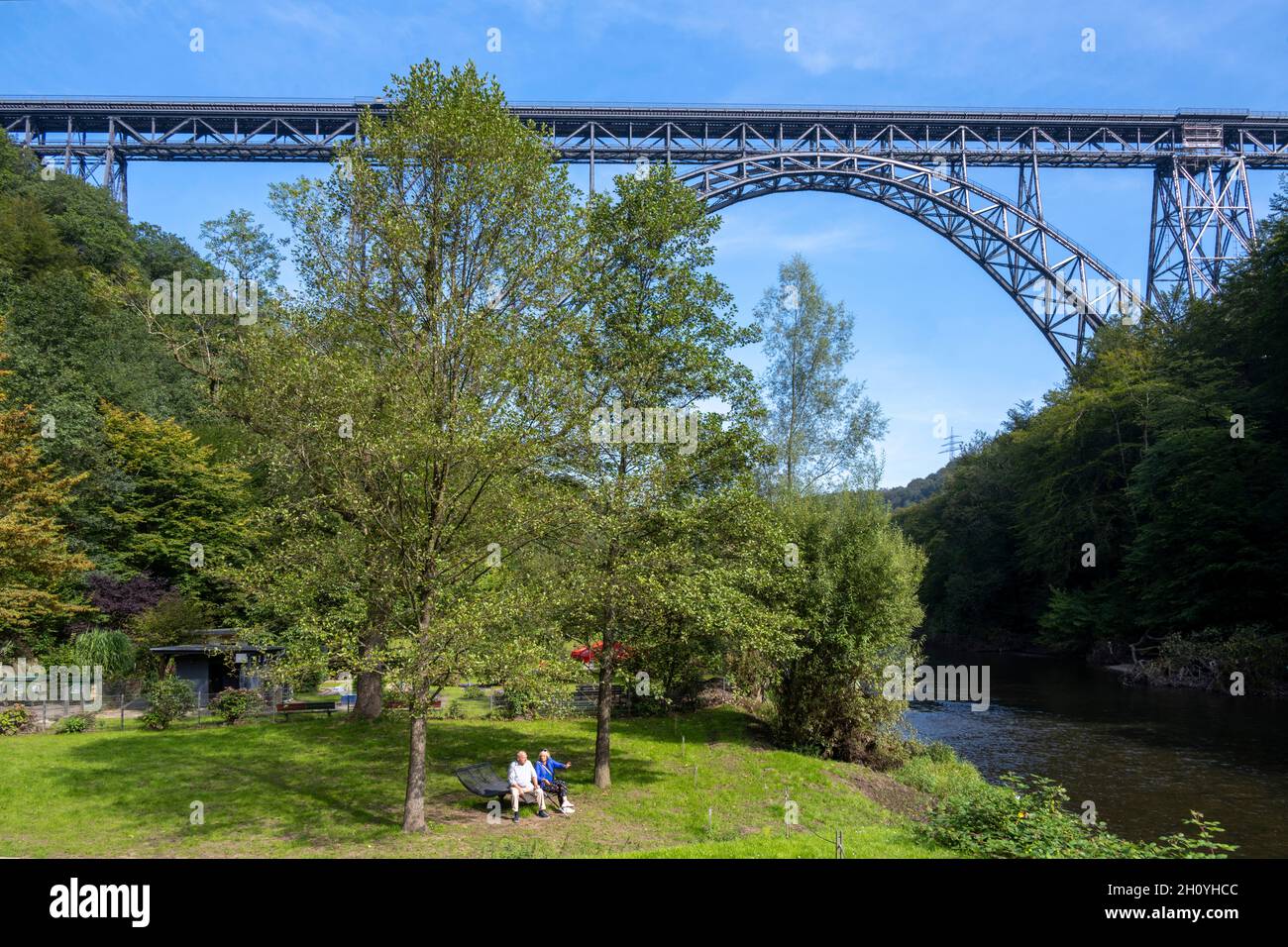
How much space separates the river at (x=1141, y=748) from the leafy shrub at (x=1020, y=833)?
5.34 metres

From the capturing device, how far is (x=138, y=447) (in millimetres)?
39406

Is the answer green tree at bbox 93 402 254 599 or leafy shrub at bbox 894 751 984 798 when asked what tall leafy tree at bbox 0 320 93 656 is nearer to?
green tree at bbox 93 402 254 599

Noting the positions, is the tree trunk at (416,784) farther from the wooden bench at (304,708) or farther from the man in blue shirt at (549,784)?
the wooden bench at (304,708)

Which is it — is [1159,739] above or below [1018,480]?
below

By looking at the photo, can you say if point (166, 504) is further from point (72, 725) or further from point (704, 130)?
point (704, 130)

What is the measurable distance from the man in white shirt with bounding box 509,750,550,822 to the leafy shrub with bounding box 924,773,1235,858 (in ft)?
25.8

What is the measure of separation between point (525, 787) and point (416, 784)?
2.57m

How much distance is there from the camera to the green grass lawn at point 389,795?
45.7 ft

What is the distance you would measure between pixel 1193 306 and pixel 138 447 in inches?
2649

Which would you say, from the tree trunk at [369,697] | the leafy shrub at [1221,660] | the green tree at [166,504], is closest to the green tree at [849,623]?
the tree trunk at [369,697]

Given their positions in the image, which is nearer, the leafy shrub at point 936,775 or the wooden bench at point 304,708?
the leafy shrub at point 936,775

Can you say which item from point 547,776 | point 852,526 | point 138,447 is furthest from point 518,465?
point 138,447

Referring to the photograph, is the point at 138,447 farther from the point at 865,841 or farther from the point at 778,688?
the point at 865,841
